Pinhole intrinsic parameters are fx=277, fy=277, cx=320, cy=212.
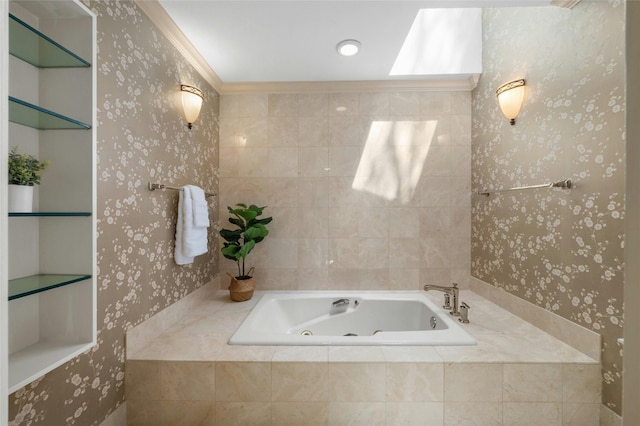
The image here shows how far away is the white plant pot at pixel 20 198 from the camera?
2.47 feet

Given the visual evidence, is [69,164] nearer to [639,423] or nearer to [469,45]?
[639,423]

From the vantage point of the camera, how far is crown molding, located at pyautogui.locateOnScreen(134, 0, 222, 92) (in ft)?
4.96

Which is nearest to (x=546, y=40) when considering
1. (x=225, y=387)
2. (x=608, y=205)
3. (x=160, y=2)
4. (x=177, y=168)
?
(x=608, y=205)

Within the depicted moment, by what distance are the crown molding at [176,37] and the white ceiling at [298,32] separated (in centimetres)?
3

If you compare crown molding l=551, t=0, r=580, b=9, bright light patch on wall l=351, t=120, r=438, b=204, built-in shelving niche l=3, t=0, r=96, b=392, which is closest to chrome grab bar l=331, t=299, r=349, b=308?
Result: bright light patch on wall l=351, t=120, r=438, b=204

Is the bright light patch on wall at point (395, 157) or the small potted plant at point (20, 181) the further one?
the bright light patch on wall at point (395, 157)

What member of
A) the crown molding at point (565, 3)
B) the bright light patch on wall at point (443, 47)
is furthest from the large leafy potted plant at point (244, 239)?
the crown molding at point (565, 3)

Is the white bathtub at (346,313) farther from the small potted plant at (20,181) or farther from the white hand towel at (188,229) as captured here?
the small potted plant at (20,181)

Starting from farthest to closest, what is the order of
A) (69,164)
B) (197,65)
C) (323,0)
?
(197,65) < (323,0) < (69,164)

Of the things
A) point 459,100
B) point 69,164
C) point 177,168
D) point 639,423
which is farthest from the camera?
point 459,100

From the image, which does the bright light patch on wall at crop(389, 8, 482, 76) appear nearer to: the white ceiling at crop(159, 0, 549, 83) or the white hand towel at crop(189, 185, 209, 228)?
the white ceiling at crop(159, 0, 549, 83)

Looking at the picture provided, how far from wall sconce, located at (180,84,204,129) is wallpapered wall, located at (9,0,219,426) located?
0.06 metres

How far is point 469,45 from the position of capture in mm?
2311

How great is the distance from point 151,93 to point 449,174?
231cm
